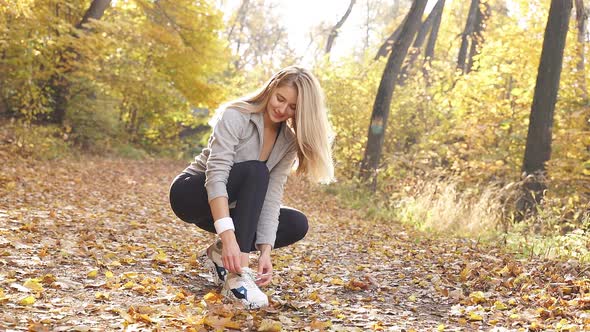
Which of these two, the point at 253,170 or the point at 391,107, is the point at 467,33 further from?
the point at 253,170

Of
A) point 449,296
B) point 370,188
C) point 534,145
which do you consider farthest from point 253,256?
point 370,188

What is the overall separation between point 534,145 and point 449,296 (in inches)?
217

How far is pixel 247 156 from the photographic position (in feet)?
12.2

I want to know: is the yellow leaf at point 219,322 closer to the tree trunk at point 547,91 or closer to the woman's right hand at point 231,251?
the woman's right hand at point 231,251

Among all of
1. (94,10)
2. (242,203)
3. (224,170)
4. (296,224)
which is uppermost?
(94,10)

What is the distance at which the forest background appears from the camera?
8555 mm

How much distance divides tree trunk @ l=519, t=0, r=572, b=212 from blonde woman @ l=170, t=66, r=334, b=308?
19.0 feet

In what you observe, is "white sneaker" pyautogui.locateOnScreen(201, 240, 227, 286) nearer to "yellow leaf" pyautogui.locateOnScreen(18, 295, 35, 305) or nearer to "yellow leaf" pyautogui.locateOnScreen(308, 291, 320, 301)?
"yellow leaf" pyautogui.locateOnScreen(308, 291, 320, 301)

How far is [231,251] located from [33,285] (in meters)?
1.03

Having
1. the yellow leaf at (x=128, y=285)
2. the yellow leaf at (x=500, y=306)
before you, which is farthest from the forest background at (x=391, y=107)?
the yellow leaf at (x=128, y=285)

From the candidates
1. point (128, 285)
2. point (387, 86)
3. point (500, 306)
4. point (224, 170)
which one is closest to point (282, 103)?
point (224, 170)

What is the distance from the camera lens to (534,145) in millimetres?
8867

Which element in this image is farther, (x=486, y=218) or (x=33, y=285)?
(x=486, y=218)

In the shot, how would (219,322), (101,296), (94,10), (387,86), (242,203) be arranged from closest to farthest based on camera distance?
1. (219,322)
2. (101,296)
3. (242,203)
4. (387,86)
5. (94,10)
